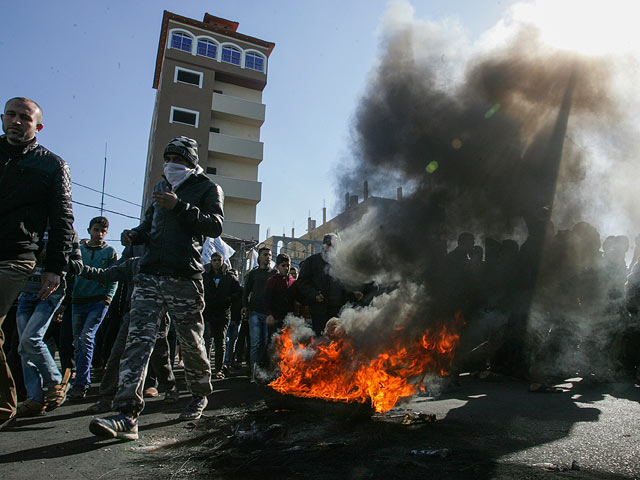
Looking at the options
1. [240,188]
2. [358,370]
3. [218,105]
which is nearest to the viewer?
[358,370]

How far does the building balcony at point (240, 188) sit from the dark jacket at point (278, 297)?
2609cm

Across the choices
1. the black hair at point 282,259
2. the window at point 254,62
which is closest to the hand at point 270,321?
the black hair at point 282,259

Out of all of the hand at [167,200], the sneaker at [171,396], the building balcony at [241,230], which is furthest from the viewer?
the building balcony at [241,230]

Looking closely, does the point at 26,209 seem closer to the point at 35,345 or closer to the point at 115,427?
the point at 35,345

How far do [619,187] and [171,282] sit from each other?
6924 millimetres

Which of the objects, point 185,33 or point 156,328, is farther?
point 185,33

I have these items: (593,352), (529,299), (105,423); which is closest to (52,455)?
(105,423)

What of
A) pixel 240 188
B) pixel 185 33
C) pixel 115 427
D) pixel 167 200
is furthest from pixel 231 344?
pixel 185 33

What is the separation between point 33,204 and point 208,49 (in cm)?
3486

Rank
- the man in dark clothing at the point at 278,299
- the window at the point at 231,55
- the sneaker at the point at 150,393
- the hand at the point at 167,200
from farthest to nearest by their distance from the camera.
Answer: the window at the point at 231,55 → the man in dark clothing at the point at 278,299 → the sneaker at the point at 150,393 → the hand at the point at 167,200

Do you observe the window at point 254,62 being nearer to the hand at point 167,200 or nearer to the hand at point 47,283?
the hand at point 167,200

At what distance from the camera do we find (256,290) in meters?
7.43

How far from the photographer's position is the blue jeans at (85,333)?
5125 mm

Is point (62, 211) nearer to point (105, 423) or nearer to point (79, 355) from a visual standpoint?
point (105, 423)
